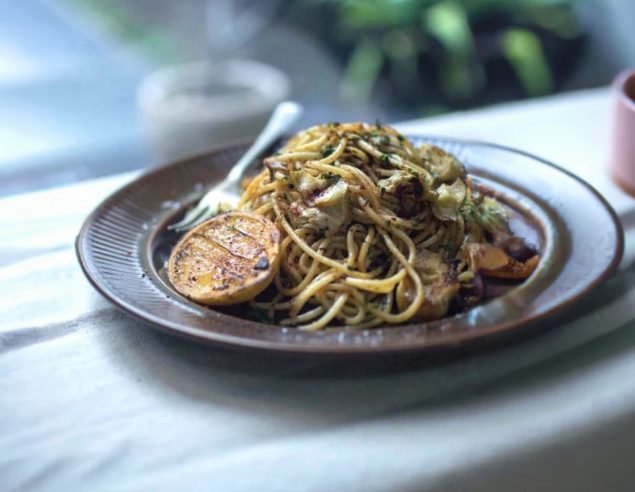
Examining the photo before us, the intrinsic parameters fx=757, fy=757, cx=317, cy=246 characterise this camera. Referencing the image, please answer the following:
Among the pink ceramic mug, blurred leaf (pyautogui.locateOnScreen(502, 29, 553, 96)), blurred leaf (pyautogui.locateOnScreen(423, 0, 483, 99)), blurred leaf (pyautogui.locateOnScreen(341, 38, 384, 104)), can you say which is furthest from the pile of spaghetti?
blurred leaf (pyautogui.locateOnScreen(341, 38, 384, 104))

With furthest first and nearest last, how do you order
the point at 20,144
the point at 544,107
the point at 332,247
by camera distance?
the point at 20,144
the point at 544,107
the point at 332,247

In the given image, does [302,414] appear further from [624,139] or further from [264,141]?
[624,139]

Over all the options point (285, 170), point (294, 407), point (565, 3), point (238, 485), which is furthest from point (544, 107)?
point (565, 3)

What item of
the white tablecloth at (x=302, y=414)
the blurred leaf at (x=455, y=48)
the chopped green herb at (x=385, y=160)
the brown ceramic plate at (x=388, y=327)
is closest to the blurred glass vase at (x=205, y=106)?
the blurred leaf at (x=455, y=48)

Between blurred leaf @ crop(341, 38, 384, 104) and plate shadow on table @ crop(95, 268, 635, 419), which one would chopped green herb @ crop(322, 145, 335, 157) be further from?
blurred leaf @ crop(341, 38, 384, 104)

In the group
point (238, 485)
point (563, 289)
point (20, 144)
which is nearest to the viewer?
point (238, 485)

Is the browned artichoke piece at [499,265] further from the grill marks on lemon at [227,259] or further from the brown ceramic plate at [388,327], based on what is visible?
the grill marks on lemon at [227,259]

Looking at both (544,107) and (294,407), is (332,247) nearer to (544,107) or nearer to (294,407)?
(294,407)
